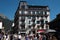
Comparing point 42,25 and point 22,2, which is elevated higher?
point 22,2

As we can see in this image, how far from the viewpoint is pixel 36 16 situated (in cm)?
9719

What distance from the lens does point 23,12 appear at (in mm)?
96375

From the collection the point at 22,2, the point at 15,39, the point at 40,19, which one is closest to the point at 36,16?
the point at 40,19

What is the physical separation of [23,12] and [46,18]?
9.76 metres

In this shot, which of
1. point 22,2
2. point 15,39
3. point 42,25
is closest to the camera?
point 15,39

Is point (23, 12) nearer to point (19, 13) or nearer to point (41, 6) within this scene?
point (19, 13)

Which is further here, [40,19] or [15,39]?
[40,19]

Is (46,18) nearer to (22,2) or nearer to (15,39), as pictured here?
(22,2)

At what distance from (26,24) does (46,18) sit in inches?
335

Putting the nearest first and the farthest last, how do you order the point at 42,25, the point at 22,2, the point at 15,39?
the point at 15,39, the point at 42,25, the point at 22,2

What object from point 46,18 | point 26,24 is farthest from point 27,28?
point 46,18

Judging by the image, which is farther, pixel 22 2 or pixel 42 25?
pixel 22 2

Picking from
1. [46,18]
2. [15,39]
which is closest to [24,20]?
[46,18]

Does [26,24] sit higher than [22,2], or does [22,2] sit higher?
[22,2]
